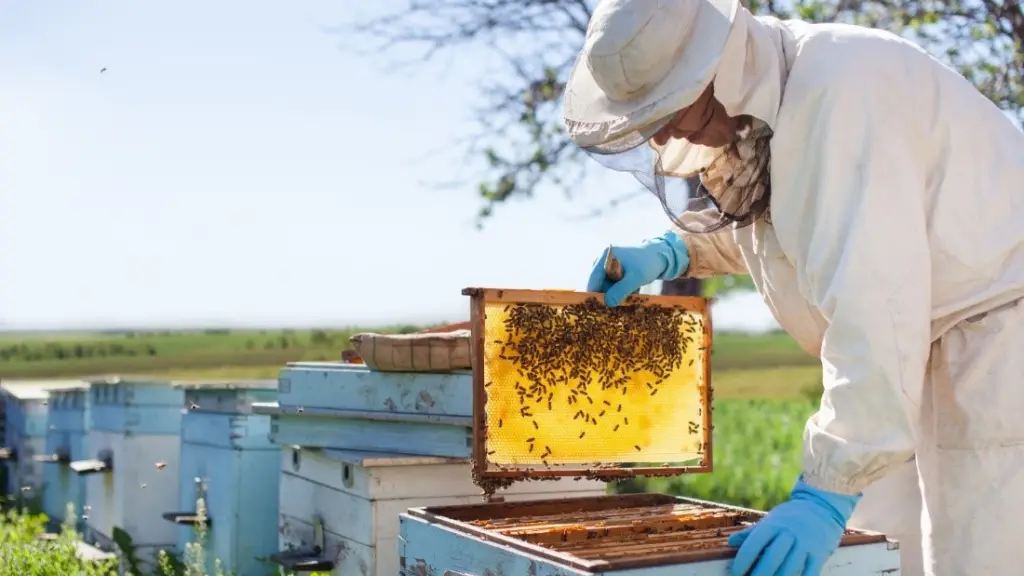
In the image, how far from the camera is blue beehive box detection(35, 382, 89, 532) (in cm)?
689

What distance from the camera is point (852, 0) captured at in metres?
8.36

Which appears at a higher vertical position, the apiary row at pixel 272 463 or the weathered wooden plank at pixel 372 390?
the weathered wooden plank at pixel 372 390

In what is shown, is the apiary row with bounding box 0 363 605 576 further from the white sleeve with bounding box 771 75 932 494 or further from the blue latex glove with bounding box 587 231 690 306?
the white sleeve with bounding box 771 75 932 494

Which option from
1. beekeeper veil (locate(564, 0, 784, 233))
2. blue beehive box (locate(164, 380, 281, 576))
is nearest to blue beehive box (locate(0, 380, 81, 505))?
blue beehive box (locate(164, 380, 281, 576))

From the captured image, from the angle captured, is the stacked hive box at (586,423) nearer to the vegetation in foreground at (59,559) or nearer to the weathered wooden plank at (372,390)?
the weathered wooden plank at (372,390)

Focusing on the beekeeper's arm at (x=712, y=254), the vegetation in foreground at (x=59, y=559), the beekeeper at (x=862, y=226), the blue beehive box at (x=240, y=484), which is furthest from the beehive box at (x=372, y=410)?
the beekeeper at (x=862, y=226)

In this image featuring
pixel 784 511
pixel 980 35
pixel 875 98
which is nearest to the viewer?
pixel 784 511

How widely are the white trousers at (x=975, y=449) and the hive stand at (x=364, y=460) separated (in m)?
1.59

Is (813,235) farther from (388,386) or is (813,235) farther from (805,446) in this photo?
(388,386)

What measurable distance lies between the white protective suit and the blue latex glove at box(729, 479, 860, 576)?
0.15 feet

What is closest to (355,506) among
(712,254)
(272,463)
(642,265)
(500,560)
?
(272,463)

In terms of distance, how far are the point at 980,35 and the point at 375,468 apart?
6.36 metres

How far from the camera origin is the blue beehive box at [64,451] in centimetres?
689

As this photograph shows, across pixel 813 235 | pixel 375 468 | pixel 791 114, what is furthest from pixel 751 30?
pixel 375 468
